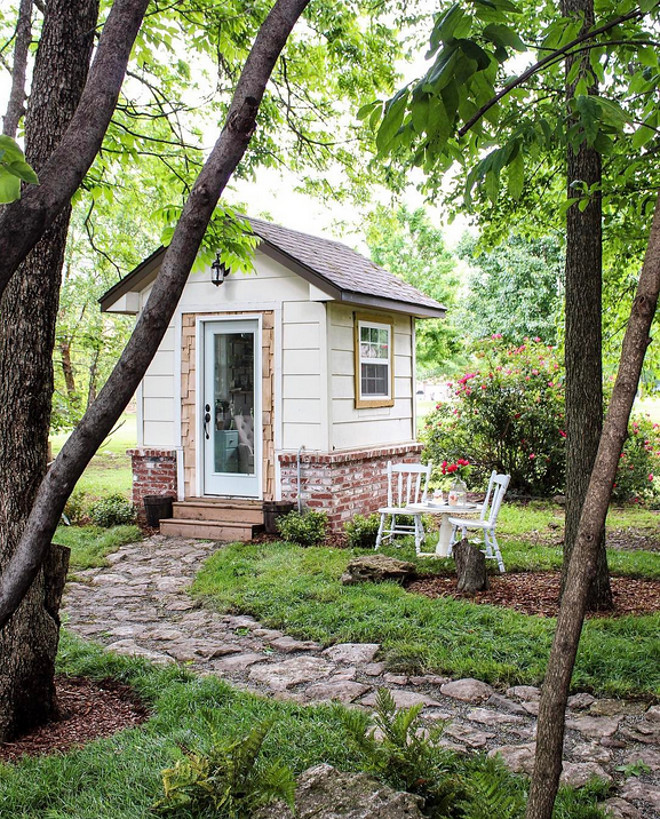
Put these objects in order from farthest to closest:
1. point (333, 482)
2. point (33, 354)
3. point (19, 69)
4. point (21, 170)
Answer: point (333, 482) < point (19, 69) < point (33, 354) < point (21, 170)

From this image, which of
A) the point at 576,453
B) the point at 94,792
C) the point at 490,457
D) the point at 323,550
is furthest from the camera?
the point at 490,457

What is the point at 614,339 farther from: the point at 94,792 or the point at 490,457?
the point at 94,792

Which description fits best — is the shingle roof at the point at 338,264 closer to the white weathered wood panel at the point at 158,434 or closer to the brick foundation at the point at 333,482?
the brick foundation at the point at 333,482

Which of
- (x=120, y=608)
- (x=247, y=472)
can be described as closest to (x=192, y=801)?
(x=120, y=608)

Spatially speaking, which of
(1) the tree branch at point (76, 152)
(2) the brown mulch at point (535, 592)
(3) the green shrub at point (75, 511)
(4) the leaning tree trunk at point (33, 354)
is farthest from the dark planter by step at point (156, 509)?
(1) the tree branch at point (76, 152)

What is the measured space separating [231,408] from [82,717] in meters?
6.32

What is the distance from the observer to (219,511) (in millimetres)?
9711

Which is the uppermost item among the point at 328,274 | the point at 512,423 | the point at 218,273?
the point at 218,273

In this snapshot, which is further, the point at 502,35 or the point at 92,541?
the point at 92,541

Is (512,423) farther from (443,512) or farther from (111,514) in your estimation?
(111,514)

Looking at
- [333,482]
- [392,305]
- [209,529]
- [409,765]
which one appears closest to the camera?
[409,765]

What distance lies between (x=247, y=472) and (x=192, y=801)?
23.4 feet

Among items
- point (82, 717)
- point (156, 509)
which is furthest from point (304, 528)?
point (82, 717)

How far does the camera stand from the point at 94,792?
304 cm
